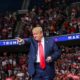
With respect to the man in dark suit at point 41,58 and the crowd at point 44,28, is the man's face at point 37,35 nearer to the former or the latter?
the man in dark suit at point 41,58

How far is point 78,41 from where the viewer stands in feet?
47.7

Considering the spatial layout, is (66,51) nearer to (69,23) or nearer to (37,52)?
(69,23)

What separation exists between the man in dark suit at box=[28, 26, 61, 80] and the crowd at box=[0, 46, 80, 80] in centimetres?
708

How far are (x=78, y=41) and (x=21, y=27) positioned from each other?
3525 millimetres

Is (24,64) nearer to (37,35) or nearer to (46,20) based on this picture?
(46,20)

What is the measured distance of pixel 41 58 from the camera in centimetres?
522

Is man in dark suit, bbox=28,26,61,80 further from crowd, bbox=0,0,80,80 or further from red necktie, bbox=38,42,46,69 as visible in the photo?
crowd, bbox=0,0,80,80

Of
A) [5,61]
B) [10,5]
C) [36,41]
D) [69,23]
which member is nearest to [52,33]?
[69,23]

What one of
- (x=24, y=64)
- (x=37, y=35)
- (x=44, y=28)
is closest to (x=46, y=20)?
(x=44, y=28)

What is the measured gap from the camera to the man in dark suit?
5199mm

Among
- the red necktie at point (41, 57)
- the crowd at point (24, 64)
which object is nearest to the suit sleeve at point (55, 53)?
the red necktie at point (41, 57)

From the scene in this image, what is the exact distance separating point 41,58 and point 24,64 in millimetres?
10226

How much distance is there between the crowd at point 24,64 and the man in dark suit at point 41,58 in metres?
7.08

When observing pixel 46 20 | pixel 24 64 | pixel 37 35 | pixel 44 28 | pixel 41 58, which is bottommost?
pixel 24 64
